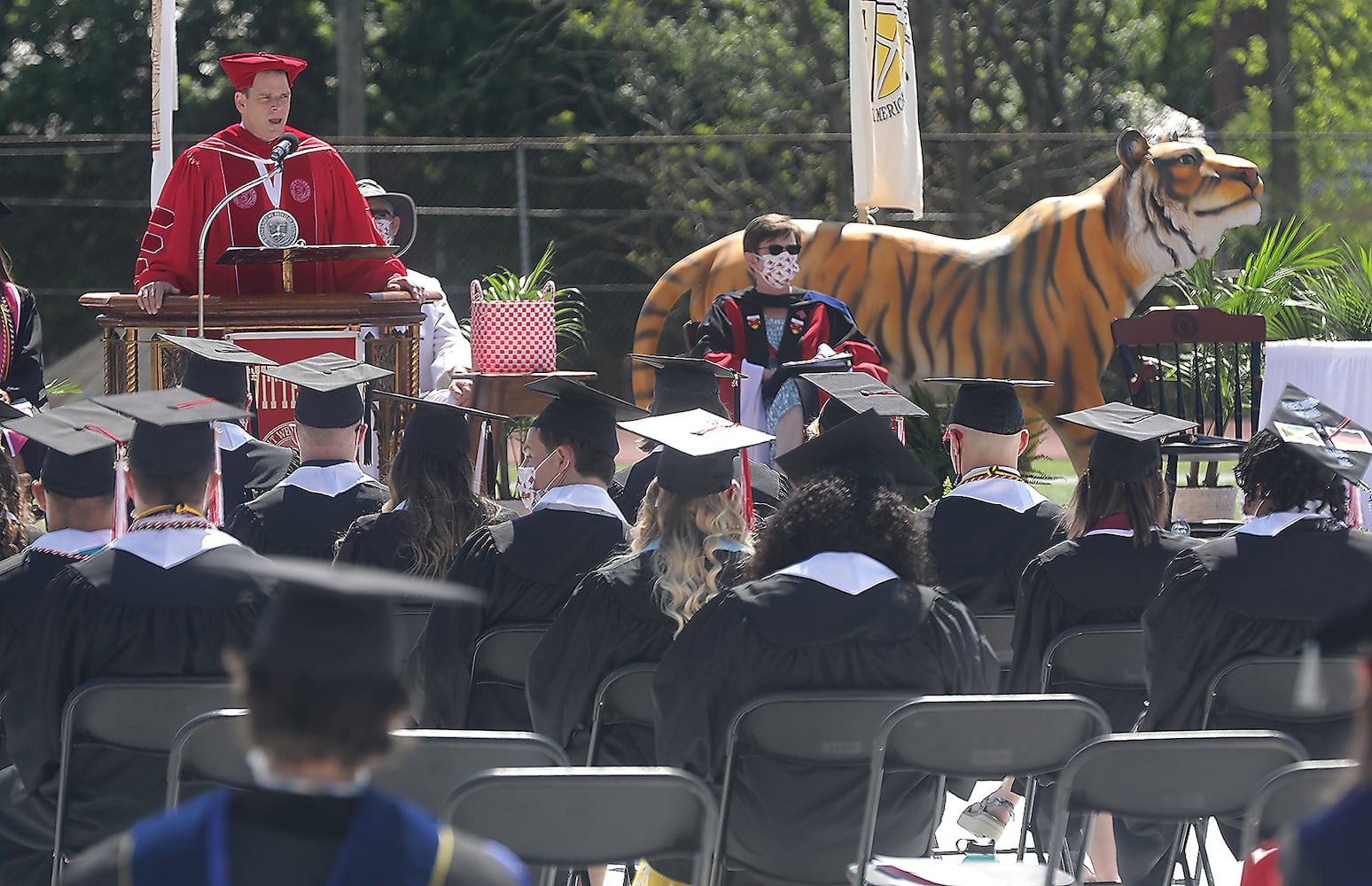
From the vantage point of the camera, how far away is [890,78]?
859 centimetres

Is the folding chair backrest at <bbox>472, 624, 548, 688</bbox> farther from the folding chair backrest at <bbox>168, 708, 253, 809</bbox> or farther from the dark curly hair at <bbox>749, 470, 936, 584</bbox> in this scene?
the folding chair backrest at <bbox>168, 708, 253, 809</bbox>

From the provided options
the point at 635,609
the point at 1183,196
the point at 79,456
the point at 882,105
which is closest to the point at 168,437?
the point at 79,456

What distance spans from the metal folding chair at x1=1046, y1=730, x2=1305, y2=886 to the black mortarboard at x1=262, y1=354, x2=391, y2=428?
2.60 m

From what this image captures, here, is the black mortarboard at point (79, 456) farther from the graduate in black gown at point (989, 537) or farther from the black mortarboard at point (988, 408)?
the black mortarboard at point (988, 408)

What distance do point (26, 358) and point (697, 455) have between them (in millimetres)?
4278

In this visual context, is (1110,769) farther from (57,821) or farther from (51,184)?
(51,184)

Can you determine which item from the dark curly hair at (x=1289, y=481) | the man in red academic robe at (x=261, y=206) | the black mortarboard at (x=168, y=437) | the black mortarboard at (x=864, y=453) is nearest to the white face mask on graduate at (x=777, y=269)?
the man in red academic robe at (x=261, y=206)

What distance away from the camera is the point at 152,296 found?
20.3 feet

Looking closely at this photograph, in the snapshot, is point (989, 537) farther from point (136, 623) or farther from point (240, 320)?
point (240, 320)

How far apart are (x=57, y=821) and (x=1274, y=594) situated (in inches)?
105

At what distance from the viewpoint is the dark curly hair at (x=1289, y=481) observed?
12.1 feet

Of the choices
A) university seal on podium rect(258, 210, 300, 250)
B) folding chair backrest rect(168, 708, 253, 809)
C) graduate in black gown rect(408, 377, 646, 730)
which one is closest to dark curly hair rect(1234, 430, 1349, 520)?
graduate in black gown rect(408, 377, 646, 730)

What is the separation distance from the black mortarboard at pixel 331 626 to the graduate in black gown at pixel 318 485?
293 cm

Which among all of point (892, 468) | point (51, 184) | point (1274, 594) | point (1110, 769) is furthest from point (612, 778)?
point (51, 184)
